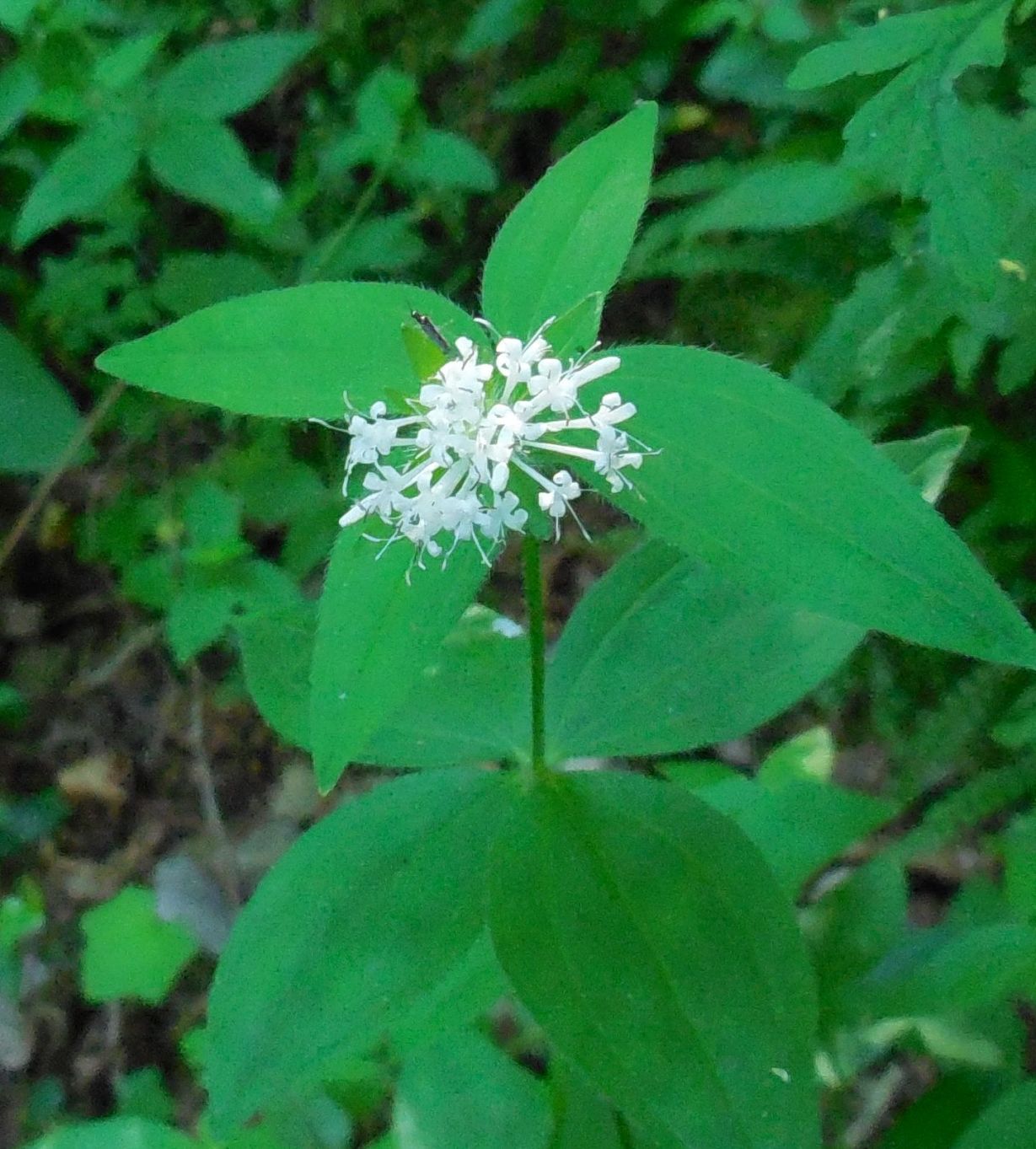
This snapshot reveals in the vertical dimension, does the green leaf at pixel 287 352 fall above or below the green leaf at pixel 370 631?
above

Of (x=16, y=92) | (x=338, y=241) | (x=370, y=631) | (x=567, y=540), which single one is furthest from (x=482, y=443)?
(x=16, y=92)

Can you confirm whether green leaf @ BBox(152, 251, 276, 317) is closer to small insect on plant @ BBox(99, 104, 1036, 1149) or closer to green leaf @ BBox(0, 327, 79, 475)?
green leaf @ BBox(0, 327, 79, 475)

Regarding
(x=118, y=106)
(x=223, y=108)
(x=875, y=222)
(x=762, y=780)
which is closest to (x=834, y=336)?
(x=875, y=222)

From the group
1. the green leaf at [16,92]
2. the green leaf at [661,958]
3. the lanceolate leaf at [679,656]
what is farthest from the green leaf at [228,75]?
the green leaf at [661,958]

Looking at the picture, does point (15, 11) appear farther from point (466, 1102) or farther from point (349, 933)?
point (466, 1102)

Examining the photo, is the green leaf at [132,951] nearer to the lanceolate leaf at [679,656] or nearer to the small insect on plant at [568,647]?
the small insect on plant at [568,647]

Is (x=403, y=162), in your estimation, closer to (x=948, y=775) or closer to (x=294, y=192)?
(x=294, y=192)

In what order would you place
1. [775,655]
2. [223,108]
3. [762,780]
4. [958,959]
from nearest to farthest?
→ [775,655]
[958,959]
[762,780]
[223,108]

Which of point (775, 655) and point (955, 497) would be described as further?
point (955, 497)
